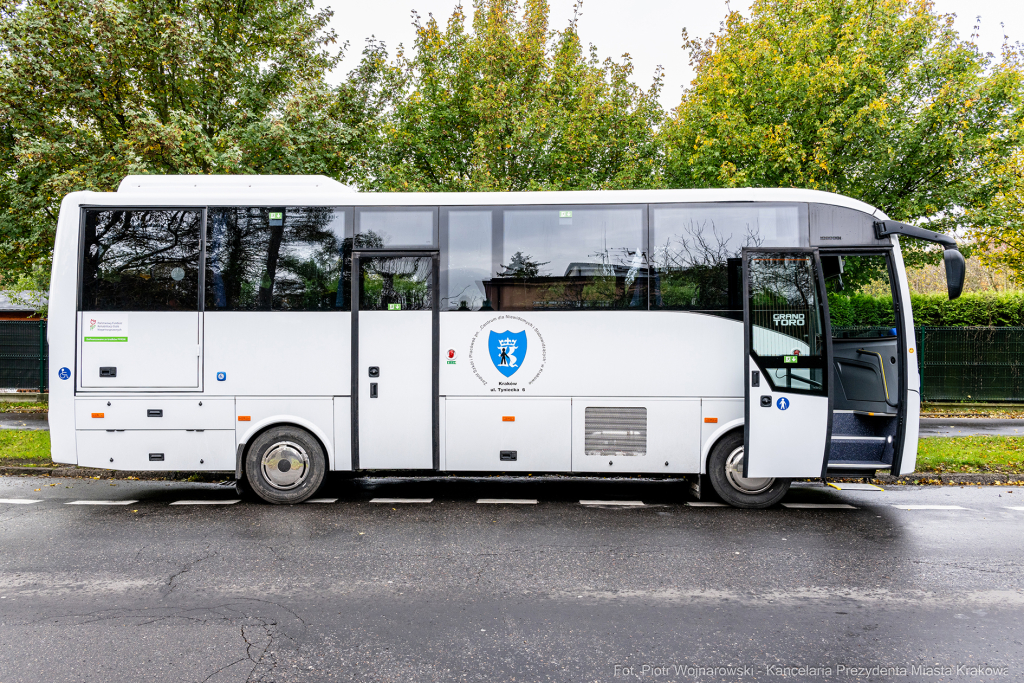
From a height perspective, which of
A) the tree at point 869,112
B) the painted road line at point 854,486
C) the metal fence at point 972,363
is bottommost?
the painted road line at point 854,486

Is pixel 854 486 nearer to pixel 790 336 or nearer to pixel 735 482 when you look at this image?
pixel 735 482

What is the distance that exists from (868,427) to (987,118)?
37.1 feet

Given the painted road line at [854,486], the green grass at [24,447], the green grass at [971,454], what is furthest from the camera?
the green grass at [24,447]

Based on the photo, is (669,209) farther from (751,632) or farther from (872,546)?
(751,632)

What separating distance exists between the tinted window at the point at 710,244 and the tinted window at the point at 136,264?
17.1 ft

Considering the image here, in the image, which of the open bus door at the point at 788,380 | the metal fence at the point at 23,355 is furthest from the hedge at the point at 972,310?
the metal fence at the point at 23,355

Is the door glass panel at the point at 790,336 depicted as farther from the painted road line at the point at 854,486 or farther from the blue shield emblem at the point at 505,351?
the blue shield emblem at the point at 505,351

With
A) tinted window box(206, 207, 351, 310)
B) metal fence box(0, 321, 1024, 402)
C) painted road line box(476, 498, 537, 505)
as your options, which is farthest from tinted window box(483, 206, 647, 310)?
metal fence box(0, 321, 1024, 402)

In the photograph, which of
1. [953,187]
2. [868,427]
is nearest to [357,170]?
[868,427]

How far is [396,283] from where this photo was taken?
754cm

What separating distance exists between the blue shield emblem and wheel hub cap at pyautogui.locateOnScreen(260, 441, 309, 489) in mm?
2433

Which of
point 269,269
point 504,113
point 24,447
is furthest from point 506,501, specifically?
point 504,113

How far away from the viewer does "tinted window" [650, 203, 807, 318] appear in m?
7.32

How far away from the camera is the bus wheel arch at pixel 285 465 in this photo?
24.9ft
